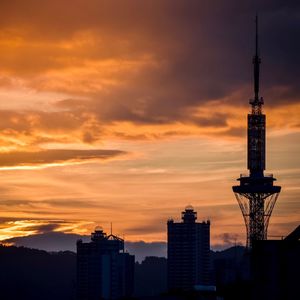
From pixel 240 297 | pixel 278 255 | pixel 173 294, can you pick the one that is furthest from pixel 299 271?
pixel 173 294

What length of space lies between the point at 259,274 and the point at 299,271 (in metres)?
5.29

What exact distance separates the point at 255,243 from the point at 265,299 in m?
6.82

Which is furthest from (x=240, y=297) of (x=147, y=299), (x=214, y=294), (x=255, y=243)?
(x=255, y=243)

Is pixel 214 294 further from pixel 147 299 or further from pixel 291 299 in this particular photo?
pixel 291 299

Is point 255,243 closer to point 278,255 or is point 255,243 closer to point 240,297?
point 278,255

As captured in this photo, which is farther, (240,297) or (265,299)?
(240,297)

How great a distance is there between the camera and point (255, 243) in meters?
130

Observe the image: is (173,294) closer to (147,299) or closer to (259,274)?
(147,299)

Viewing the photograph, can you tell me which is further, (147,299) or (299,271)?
(147,299)

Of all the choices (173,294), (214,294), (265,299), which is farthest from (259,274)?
(173,294)

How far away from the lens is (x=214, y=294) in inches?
6432

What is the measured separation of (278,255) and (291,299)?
17.3 feet

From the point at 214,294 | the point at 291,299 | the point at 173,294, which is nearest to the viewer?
the point at 291,299

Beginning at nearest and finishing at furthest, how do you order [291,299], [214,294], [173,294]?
[291,299] < [214,294] < [173,294]
